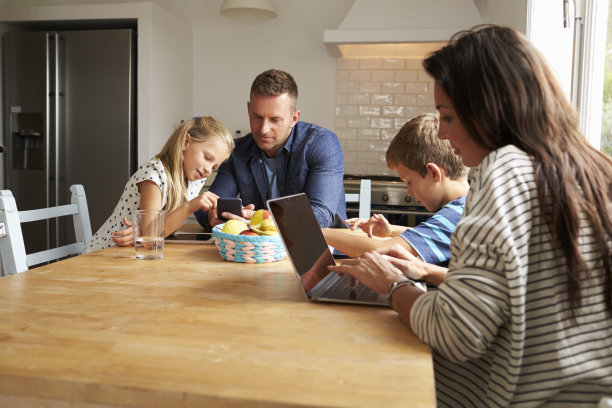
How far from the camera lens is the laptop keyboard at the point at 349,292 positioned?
1.11m

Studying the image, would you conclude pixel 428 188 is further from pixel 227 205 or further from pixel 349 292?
pixel 227 205

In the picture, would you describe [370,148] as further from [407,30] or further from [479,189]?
[479,189]

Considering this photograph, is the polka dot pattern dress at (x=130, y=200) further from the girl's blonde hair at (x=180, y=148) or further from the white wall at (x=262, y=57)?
the white wall at (x=262, y=57)

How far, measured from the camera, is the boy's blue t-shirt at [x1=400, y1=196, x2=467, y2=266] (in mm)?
1421

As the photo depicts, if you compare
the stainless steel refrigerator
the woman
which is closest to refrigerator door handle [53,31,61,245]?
the stainless steel refrigerator

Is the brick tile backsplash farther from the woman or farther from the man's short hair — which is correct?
the woman

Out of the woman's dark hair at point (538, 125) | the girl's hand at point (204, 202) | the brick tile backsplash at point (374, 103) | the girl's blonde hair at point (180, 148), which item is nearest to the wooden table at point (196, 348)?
the woman's dark hair at point (538, 125)

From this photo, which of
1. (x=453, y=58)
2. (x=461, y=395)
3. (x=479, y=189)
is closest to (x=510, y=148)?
(x=479, y=189)

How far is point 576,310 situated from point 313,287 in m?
0.53

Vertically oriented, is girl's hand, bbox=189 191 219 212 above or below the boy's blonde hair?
below

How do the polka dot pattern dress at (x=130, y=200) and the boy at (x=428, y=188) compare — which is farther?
the polka dot pattern dress at (x=130, y=200)

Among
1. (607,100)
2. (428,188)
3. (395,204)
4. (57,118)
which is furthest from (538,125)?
(57,118)

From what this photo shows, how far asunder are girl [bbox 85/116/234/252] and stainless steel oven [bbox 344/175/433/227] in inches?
64.2

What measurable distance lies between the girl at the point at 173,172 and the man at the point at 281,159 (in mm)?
161
